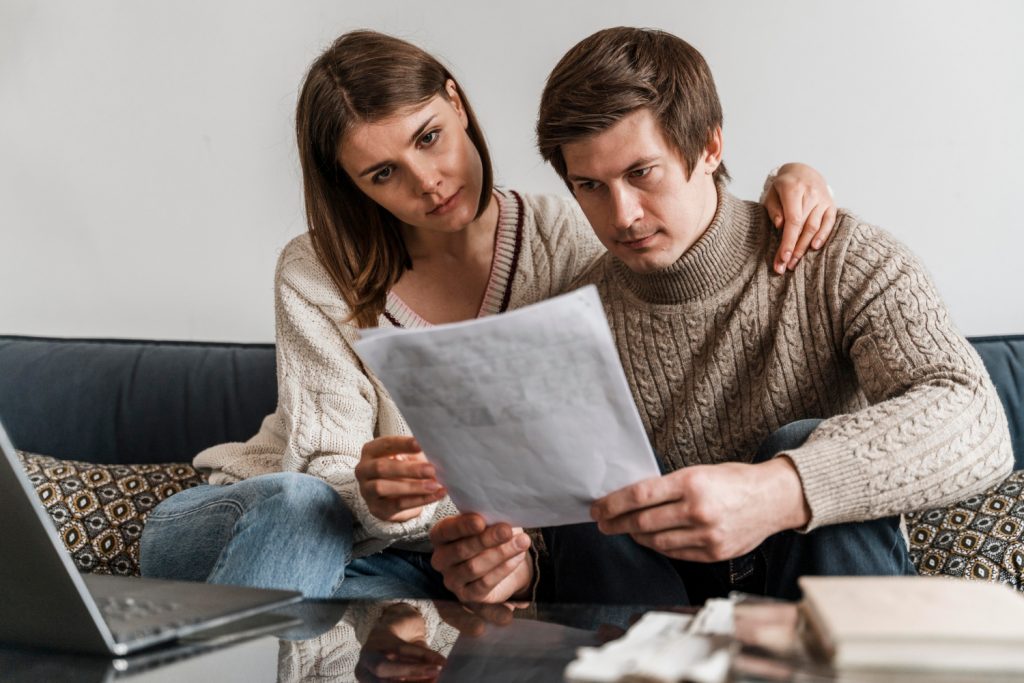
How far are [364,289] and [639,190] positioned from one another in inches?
20.6

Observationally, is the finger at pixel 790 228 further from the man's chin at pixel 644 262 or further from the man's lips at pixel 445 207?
the man's lips at pixel 445 207

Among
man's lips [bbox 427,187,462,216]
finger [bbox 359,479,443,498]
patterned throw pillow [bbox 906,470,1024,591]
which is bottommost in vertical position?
patterned throw pillow [bbox 906,470,1024,591]

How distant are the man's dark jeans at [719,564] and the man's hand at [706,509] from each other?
0.09 m

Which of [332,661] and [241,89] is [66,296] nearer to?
[241,89]

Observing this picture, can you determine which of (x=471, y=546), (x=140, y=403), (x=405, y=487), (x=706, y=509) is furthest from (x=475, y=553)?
(x=140, y=403)

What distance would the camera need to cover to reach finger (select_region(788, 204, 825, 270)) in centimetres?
128

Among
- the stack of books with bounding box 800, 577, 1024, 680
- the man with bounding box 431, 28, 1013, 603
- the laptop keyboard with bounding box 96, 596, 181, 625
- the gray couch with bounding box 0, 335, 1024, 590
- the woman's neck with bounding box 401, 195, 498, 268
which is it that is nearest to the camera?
the stack of books with bounding box 800, 577, 1024, 680

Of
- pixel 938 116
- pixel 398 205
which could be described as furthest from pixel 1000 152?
pixel 398 205

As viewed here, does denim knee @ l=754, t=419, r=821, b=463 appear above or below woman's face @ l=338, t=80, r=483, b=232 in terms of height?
below

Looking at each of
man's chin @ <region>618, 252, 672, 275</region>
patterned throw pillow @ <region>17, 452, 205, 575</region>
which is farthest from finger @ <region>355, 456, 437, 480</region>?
patterned throw pillow @ <region>17, 452, 205, 575</region>

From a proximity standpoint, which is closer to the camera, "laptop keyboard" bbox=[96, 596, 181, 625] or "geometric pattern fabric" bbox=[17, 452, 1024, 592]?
"laptop keyboard" bbox=[96, 596, 181, 625]

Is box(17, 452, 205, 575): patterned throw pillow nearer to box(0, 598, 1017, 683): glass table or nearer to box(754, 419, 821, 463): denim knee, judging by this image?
box(0, 598, 1017, 683): glass table

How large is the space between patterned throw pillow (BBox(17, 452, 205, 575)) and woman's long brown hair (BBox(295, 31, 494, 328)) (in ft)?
1.65

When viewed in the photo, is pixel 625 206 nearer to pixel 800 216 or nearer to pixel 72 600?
pixel 800 216
